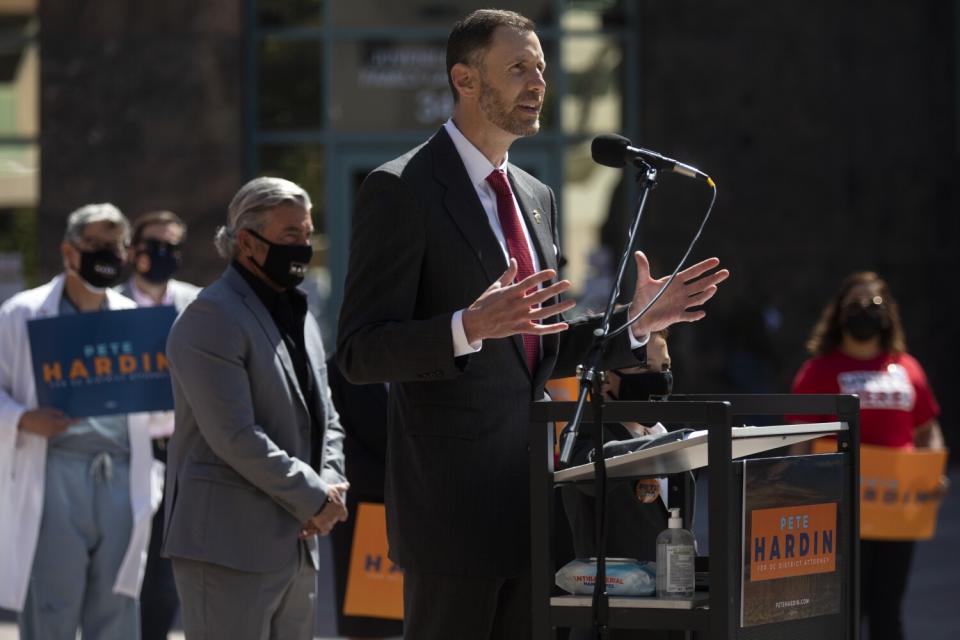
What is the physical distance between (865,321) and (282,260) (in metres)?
3.41

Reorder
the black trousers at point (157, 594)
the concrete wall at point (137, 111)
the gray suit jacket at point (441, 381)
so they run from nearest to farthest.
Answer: the gray suit jacket at point (441, 381)
the black trousers at point (157, 594)
the concrete wall at point (137, 111)

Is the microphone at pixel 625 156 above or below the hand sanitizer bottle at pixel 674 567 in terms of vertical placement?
above

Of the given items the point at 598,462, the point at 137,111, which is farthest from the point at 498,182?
the point at 137,111

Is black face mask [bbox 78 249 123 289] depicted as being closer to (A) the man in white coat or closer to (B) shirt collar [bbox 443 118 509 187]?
(A) the man in white coat

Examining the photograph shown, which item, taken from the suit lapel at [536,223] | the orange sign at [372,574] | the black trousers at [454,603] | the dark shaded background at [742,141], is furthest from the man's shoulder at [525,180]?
the dark shaded background at [742,141]

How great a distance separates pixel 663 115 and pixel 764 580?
431 inches

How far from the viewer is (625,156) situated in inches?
147

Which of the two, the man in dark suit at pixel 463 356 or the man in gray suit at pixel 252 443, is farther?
the man in gray suit at pixel 252 443

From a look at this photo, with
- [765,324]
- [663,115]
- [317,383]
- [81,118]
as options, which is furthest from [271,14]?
[317,383]

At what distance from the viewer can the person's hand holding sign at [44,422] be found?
6156 mm

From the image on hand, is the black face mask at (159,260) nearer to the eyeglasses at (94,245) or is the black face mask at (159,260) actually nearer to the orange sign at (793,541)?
the eyeglasses at (94,245)

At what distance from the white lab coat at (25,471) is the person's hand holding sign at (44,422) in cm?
4

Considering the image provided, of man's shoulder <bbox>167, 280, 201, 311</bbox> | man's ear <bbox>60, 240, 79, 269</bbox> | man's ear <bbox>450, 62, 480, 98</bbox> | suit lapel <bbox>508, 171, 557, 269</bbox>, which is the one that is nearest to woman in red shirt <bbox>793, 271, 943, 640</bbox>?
man's shoulder <bbox>167, 280, 201, 311</bbox>

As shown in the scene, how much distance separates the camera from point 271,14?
45.6ft
